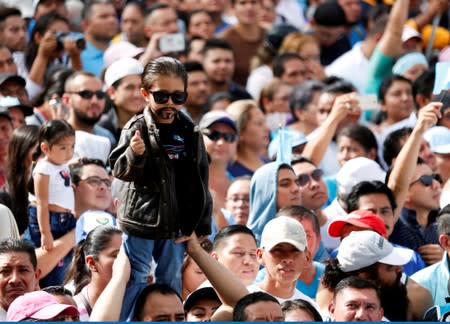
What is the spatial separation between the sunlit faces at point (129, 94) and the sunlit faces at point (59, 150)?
5.20 feet

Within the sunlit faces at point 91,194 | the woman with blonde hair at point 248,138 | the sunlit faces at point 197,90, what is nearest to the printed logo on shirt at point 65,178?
the sunlit faces at point 91,194

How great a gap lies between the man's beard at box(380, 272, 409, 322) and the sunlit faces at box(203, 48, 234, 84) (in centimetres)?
515

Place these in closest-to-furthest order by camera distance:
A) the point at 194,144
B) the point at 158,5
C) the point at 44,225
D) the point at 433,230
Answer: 1. the point at 194,144
2. the point at 44,225
3. the point at 433,230
4. the point at 158,5

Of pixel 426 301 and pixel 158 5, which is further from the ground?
pixel 158 5

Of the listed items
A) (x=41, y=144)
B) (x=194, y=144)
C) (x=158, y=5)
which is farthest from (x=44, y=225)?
(x=158, y=5)

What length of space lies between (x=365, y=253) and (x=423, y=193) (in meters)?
2.29

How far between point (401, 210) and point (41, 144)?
267cm

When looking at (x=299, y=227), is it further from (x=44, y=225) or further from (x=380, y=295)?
(x=44, y=225)

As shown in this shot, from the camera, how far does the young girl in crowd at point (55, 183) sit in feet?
34.0

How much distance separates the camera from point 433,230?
1115cm

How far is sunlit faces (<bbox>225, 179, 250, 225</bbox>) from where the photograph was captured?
1118 centimetres

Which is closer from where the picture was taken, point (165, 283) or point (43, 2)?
point (165, 283)

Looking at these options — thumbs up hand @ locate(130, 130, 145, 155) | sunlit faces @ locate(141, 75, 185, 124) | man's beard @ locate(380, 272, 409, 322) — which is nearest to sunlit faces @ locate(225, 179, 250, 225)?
man's beard @ locate(380, 272, 409, 322)

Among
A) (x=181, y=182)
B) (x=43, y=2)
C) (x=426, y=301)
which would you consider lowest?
(x=426, y=301)
